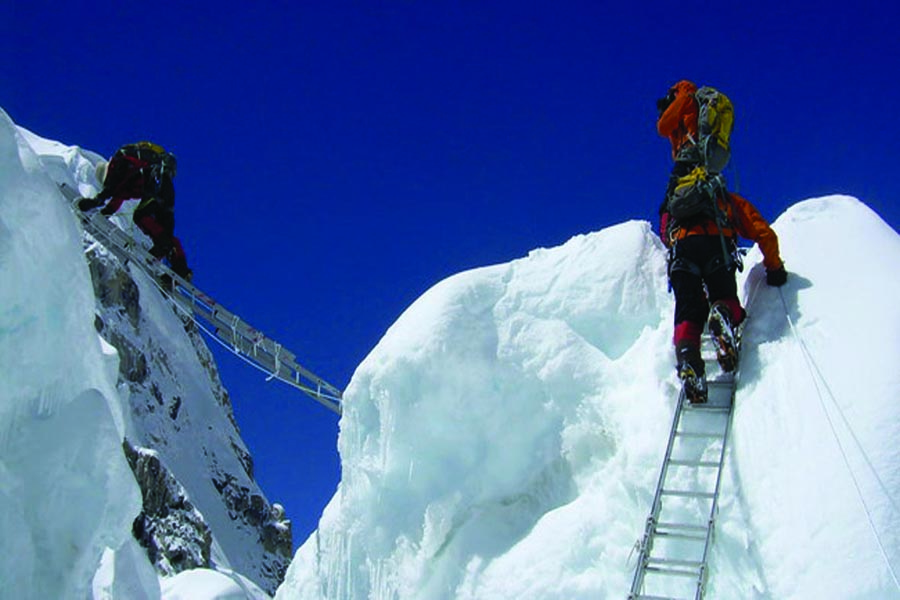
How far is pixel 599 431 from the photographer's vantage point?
5938 mm

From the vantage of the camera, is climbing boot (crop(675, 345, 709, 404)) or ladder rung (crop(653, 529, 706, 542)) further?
climbing boot (crop(675, 345, 709, 404))

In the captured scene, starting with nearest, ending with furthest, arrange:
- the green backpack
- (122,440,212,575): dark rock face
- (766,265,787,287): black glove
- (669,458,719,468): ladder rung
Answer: (669,458,719,468): ladder rung
(766,265,787,287): black glove
the green backpack
(122,440,212,575): dark rock face

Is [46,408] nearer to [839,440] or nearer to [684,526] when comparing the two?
[684,526]

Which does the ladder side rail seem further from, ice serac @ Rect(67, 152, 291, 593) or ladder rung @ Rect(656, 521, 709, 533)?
ice serac @ Rect(67, 152, 291, 593)

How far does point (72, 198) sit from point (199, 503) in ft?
200

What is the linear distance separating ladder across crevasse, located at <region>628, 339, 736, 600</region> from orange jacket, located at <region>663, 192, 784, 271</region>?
914 mm

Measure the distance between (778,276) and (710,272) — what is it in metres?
0.38

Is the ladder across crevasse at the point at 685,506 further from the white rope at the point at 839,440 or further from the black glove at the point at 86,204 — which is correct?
the black glove at the point at 86,204

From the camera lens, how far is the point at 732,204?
6.07 m

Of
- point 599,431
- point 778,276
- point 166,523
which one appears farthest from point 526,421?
point 166,523

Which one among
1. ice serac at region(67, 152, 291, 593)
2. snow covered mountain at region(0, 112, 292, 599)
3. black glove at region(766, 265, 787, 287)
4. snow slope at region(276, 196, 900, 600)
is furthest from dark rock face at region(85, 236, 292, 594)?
black glove at region(766, 265, 787, 287)

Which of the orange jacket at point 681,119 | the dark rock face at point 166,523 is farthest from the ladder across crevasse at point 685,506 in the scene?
the dark rock face at point 166,523

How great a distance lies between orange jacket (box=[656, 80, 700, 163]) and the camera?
21.8ft

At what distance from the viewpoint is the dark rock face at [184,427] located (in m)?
71.0
